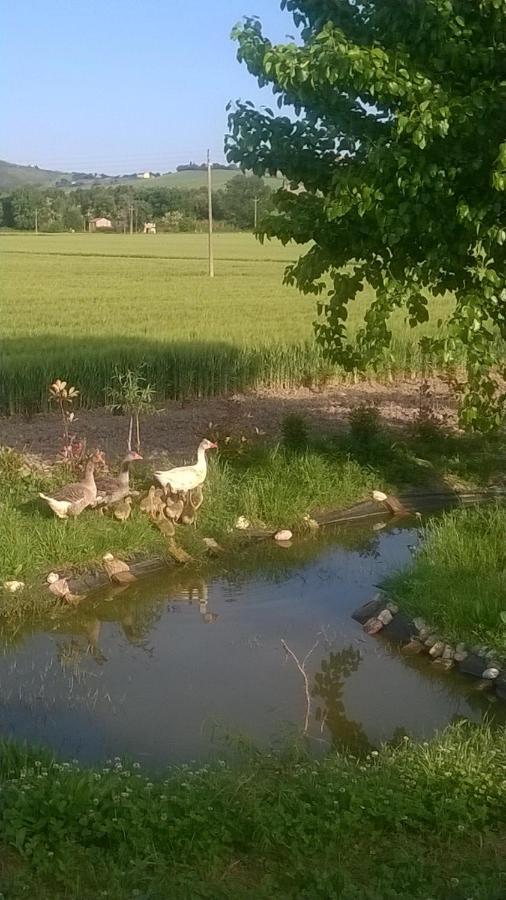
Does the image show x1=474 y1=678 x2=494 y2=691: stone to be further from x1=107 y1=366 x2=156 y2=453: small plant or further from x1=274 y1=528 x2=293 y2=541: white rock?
x1=107 y1=366 x2=156 y2=453: small plant

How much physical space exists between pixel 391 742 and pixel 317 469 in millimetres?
5175

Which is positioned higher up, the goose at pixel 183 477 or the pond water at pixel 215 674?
the goose at pixel 183 477

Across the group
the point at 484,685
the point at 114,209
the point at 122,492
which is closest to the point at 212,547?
the point at 122,492

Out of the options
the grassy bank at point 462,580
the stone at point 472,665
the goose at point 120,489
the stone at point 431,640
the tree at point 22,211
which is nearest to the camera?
the stone at point 472,665

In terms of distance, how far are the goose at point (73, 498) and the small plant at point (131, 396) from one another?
2848 millimetres

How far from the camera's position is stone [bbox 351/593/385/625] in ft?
26.8

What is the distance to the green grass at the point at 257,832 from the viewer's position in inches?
164

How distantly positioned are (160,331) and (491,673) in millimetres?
14636

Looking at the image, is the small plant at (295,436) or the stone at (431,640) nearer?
the stone at (431,640)


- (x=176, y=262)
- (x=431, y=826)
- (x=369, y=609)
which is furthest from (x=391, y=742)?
(x=176, y=262)

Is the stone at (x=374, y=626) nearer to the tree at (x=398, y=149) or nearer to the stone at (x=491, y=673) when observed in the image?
the stone at (x=491, y=673)

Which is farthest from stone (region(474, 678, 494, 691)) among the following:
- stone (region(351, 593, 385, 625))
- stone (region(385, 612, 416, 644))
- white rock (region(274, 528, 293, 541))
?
white rock (region(274, 528, 293, 541))

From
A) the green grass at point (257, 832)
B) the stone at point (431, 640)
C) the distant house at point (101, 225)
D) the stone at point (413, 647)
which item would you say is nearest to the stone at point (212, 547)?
the stone at point (413, 647)

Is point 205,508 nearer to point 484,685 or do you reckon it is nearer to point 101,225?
point 484,685
